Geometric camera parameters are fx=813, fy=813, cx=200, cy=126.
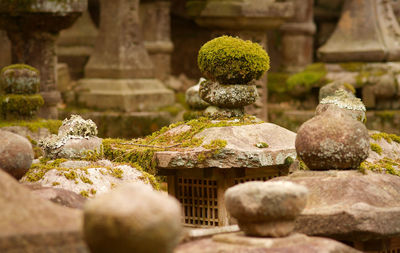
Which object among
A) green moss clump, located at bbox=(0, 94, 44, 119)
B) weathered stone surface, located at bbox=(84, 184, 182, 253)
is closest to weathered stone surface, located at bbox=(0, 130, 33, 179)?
weathered stone surface, located at bbox=(84, 184, 182, 253)

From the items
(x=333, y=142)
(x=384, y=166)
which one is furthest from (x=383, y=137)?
(x=333, y=142)

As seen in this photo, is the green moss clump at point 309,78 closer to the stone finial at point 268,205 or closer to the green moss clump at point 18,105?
the green moss clump at point 18,105

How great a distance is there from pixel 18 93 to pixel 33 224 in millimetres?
5737

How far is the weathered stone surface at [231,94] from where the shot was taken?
7.80 m

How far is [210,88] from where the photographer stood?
312 inches

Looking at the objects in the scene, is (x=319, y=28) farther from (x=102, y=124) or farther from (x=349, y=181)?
(x=349, y=181)

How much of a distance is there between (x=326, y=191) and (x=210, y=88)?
8.10 ft

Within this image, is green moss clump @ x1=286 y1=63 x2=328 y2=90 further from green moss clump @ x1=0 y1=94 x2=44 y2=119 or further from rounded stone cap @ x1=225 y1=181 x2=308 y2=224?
rounded stone cap @ x1=225 y1=181 x2=308 y2=224

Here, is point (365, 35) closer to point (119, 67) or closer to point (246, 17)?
point (246, 17)

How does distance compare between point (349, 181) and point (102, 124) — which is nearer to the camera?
point (349, 181)

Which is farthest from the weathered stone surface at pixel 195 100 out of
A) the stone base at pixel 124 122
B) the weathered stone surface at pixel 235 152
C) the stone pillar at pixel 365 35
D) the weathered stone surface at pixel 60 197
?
the stone pillar at pixel 365 35

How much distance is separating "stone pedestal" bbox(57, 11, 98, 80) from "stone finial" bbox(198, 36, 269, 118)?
6.13m

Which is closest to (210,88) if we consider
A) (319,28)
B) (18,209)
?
(18,209)

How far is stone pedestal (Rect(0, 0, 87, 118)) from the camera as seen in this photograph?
1039cm
